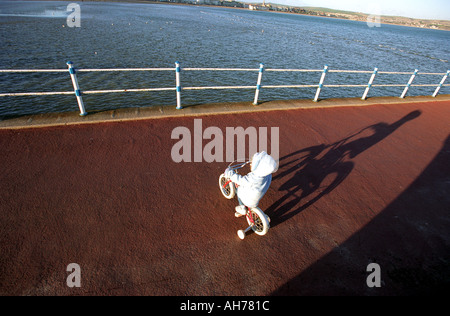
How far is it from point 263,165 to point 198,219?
1499 millimetres

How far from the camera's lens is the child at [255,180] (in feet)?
9.42

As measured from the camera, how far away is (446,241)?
356 cm

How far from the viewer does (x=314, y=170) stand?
5.01m

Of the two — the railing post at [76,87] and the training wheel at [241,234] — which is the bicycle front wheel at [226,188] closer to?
the training wheel at [241,234]

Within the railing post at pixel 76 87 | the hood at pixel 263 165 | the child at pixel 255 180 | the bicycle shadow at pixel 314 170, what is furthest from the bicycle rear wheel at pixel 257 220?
the railing post at pixel 76 87

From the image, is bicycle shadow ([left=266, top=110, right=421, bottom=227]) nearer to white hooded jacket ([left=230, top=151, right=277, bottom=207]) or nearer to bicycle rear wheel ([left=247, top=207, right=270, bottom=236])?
bicycle rear wheel ([left=247, top=207, right=270, bottom=236])

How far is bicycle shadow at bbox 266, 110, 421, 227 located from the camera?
408 centimetres

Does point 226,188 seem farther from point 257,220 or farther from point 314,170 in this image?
point 314,170

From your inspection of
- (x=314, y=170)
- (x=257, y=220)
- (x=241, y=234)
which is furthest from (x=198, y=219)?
(x=314, y=170)

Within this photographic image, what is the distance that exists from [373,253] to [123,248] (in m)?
3.66

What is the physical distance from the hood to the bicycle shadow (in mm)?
1233

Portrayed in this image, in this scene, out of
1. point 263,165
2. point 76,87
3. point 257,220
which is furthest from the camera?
point 76,87

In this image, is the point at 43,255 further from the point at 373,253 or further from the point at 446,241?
the point at 446,241
